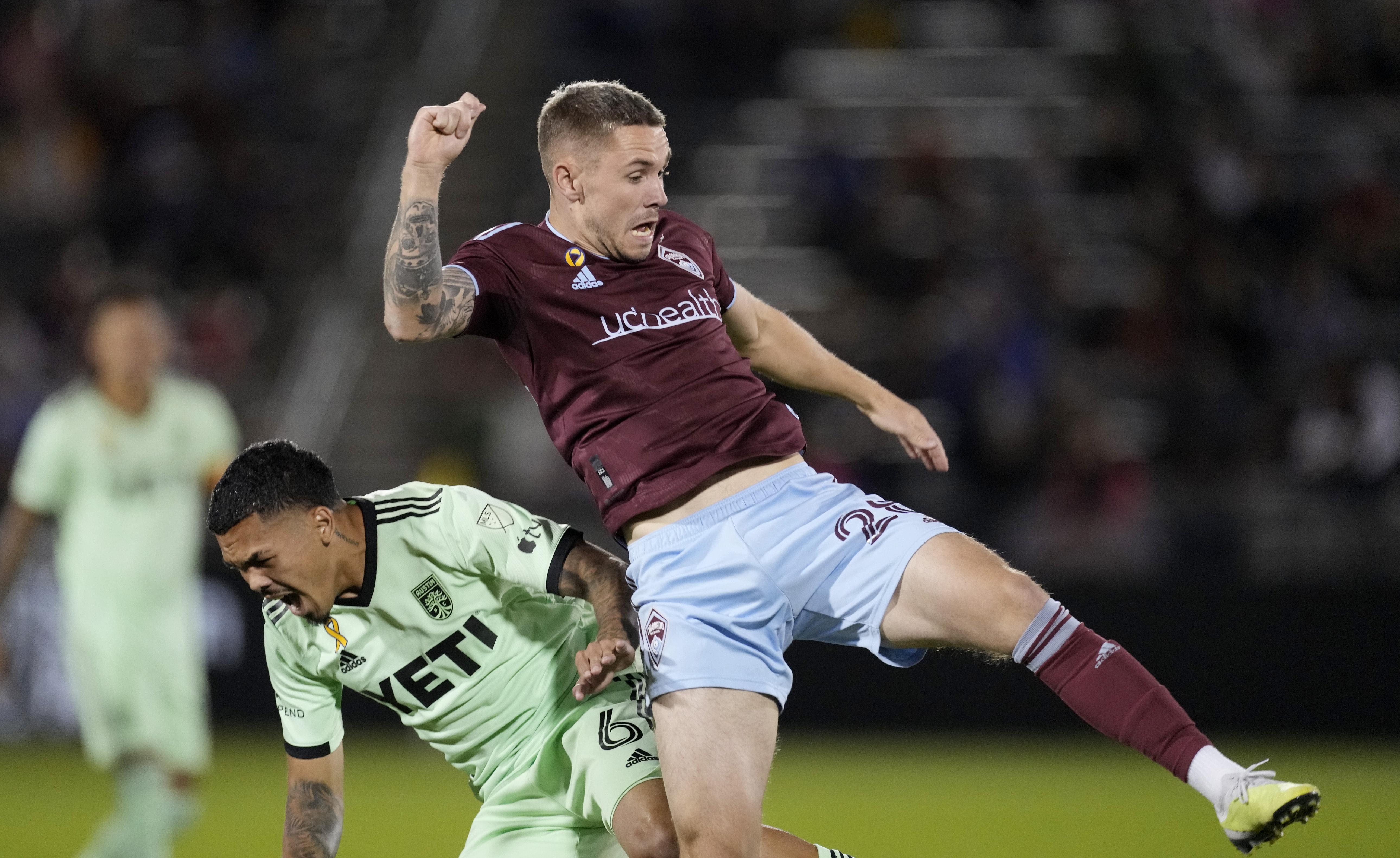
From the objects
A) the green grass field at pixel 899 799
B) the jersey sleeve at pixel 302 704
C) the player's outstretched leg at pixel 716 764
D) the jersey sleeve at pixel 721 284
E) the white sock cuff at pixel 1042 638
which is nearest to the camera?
the white sock cuff at pixel 1042 638

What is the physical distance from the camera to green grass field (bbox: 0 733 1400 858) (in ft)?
26.2

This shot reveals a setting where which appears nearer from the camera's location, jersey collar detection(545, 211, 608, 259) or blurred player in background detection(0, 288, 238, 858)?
jersey collar detection(545, 211, 608, 259)

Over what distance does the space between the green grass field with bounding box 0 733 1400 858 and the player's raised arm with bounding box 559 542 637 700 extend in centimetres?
373

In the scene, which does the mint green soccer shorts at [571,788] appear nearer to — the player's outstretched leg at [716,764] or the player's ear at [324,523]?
the player's outstretched leg at [716,764]

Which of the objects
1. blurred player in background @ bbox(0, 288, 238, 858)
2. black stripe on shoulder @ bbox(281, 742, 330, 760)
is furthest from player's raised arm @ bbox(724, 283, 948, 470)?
blurred player in background @ bbox(0, 288, 238, 858)

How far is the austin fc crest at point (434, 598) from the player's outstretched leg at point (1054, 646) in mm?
1256

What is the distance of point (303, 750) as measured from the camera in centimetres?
458

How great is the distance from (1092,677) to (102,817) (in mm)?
6862

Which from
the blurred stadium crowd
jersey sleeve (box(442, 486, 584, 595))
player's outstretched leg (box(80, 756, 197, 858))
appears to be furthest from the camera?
the blurred stadium crowd

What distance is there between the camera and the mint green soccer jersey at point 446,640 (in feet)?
14.7

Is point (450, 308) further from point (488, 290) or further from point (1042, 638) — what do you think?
point (1042, 638)

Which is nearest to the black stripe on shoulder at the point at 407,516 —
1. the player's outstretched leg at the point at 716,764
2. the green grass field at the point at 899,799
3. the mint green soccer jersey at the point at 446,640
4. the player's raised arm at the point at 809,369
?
the mint green soccer jersey at the point at 446,640

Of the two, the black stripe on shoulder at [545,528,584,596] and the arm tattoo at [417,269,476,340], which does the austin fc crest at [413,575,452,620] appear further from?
the arm tattoo at [417,269,476,340]

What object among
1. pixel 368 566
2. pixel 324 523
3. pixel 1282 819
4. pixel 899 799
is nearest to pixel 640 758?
pixel 368 566
